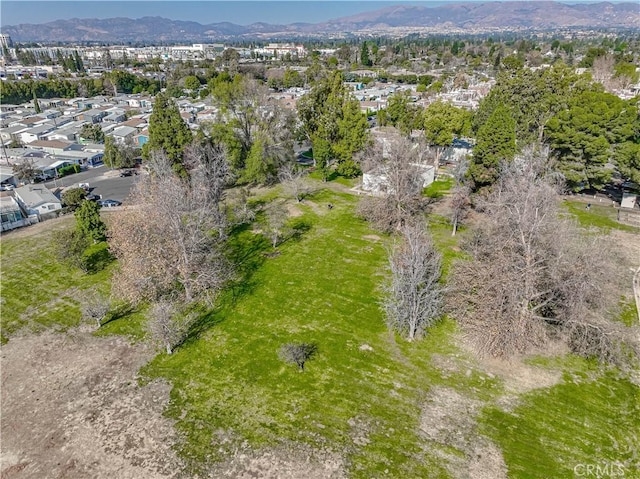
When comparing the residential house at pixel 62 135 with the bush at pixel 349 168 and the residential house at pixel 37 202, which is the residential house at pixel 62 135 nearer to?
the residential house at pixel 37 202

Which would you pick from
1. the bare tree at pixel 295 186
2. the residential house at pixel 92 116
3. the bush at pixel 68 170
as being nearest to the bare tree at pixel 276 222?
the bare tree at pixel 295 186

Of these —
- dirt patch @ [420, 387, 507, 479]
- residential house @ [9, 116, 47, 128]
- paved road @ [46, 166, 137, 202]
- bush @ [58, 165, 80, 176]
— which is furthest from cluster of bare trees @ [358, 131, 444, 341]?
residential house @ [9, 116, 47, 128]

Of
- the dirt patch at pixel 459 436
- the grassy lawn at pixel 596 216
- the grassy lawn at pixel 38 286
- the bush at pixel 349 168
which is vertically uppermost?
the bush at pixel 349 168

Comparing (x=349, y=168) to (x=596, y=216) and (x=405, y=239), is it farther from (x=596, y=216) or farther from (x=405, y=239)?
(x=596, y=216)

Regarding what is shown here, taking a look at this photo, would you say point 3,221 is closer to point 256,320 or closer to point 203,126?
point 203,126

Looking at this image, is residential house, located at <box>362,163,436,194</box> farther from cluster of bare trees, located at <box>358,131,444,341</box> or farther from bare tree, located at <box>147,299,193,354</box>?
bare tree, located at <box>147,299,193,354</box>

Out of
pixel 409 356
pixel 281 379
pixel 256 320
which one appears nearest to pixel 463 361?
pixel 409 356
